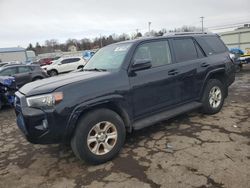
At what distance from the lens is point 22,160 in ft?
13.3

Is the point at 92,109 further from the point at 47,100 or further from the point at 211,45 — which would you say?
the point at 211,45

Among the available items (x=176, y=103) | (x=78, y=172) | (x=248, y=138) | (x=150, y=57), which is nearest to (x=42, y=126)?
(x=78, y=172)

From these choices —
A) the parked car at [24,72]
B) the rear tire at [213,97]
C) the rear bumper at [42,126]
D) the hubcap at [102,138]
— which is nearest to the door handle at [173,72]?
the rear tire at [213,97]

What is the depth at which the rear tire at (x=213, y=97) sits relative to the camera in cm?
524

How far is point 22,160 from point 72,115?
1.53 metres

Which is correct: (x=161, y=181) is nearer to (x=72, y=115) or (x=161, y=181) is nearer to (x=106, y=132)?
(x=106, y=132)

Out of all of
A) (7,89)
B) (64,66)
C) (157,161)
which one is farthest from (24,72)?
(157,161)

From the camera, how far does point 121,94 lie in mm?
3760

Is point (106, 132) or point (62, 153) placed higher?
point (106, 132)

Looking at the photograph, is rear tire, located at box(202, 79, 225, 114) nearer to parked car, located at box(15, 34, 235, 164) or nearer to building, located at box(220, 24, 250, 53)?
parked car, located at box(15, 34, 235, 164)

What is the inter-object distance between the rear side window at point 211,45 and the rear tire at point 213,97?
687 mm

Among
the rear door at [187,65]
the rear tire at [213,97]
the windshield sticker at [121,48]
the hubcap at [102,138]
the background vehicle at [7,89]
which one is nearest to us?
the hubcap at [102,138]

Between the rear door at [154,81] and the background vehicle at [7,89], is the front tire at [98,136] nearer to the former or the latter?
the rear door at [154,81]

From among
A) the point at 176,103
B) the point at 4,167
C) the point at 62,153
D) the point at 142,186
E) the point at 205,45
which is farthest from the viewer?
the point at 205,45
